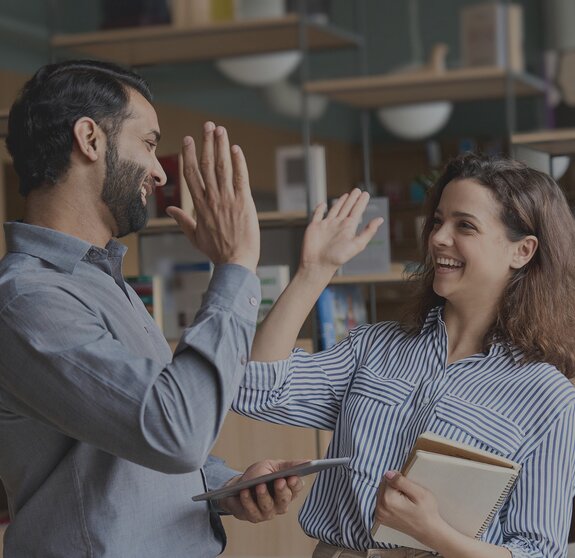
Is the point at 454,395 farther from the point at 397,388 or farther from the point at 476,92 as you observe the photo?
the point at 476,92

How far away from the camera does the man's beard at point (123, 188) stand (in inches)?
55.5

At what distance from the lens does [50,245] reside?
138 centimetres

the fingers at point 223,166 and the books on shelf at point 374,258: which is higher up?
the fingers at point 223,166

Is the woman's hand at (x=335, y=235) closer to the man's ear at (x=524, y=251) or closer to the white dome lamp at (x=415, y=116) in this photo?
the man's ear at (x=524, y=251)

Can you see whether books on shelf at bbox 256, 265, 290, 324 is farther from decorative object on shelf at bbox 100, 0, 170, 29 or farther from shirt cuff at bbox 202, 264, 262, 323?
shirt cuff at bbox 202, 264, 262, 323

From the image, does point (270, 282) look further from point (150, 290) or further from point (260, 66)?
point (260, 66)

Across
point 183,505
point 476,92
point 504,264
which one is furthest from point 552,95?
point 183,505

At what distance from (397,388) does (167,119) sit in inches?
244

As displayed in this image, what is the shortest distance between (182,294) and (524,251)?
211 centimetres

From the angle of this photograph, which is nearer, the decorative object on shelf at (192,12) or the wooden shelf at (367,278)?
the wooden shelf at (367,278)

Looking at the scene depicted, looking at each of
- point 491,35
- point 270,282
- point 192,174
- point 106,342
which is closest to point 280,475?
point 106,342

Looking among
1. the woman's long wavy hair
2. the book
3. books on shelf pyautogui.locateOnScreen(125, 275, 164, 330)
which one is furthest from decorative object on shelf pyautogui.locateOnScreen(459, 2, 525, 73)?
the book

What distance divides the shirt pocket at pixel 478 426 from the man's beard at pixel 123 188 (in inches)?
23.5

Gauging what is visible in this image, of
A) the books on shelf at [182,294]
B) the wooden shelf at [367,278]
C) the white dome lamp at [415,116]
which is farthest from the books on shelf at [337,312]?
the white dome lamp at [415,116]
